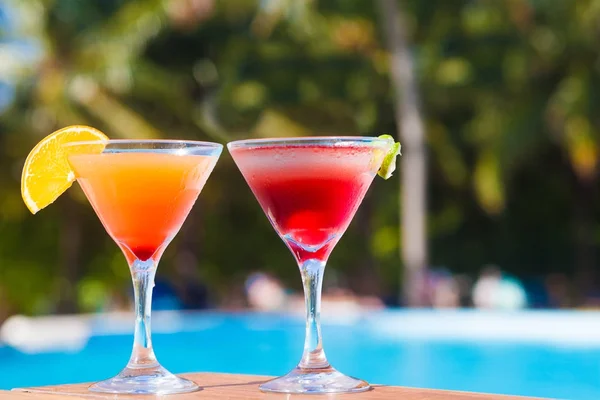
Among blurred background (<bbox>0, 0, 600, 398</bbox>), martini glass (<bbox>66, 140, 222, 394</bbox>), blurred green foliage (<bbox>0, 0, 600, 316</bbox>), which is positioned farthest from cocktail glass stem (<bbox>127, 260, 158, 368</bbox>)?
blurred green foliage (<bbox>0, 0, 600, 316</bbox>)

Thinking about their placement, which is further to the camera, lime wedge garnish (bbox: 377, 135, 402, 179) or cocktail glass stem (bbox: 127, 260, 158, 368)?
lime wedge garnish (bbox: 377, 135, 402, 179)

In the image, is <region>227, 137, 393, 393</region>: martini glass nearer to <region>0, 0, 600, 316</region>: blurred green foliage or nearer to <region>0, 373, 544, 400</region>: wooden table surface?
<region>0, 373, 544, 400</region>: wooden table surface

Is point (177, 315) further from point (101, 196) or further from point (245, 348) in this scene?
point (101, 196)

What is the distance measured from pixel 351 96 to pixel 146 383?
2014cm

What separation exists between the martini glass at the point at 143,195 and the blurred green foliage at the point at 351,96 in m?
16.0

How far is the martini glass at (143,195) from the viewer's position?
1858mm

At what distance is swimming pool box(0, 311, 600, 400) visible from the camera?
823 cm

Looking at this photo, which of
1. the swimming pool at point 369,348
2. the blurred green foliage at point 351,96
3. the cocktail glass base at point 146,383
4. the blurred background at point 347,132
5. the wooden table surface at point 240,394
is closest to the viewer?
the wooden table surface at point 240,394

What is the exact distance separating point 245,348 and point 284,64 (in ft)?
37.2

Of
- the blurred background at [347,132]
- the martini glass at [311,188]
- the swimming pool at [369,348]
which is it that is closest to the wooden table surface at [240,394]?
the martini glass at [311,188]

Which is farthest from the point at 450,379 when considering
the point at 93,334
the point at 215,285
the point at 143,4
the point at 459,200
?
the point at 215,285

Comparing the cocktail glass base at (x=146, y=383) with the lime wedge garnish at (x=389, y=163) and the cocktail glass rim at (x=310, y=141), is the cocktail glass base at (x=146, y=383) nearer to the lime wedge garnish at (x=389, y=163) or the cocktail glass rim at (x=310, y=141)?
the cocktail glass rim at (x=310, y=141)

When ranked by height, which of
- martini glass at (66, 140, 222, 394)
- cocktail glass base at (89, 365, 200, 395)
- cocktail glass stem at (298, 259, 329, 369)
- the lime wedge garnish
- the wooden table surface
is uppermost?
the lime wedge garnish

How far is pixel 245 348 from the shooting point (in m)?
10.6
